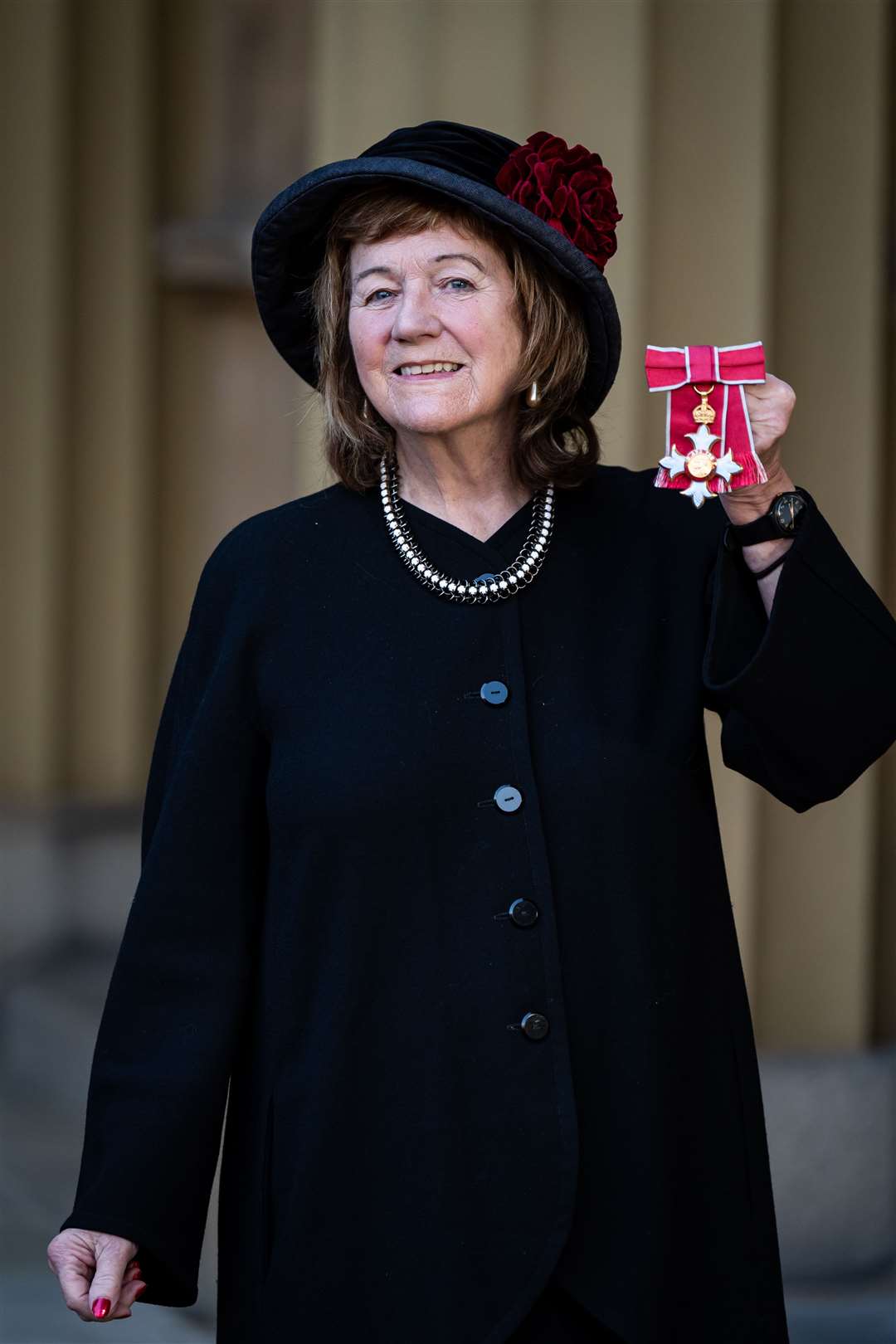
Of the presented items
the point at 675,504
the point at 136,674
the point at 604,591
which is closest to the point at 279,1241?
the point at 604,591

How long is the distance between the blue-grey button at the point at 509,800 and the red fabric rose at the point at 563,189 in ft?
2.31

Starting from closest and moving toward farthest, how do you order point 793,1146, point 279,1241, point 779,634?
point 779,634
point 279,1241
point 793,1146

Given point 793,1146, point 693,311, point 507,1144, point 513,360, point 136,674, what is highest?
point 693,311

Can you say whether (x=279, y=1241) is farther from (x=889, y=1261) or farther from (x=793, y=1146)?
(x=889, y=1261)

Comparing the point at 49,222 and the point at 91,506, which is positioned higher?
the point at 49,222

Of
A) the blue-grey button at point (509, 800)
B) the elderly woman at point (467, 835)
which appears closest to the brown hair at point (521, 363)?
the elderly woman at point (467, 835)

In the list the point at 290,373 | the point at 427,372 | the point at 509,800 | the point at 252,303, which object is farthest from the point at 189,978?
the point at 252,303

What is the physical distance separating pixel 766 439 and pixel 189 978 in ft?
3.21

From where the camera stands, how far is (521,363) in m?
2.16

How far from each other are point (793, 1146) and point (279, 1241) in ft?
6.57

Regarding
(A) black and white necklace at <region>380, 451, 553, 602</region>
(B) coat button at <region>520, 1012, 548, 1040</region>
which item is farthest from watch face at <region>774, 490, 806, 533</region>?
(B) coat button at <region>520, 1012, 548, 1040</region>

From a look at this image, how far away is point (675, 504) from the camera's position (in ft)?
7.32

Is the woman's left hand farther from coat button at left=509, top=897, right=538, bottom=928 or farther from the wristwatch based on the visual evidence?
coat button at left=509, top=897, right=538, bottom=928

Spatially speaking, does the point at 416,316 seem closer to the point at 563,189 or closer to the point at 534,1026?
the point at 563,189
